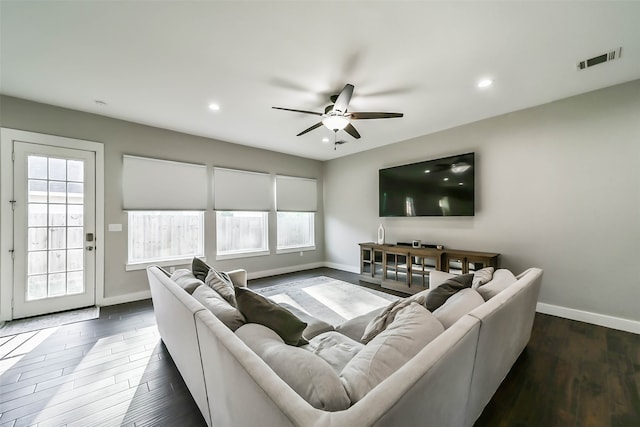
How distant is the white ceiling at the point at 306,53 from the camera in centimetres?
184

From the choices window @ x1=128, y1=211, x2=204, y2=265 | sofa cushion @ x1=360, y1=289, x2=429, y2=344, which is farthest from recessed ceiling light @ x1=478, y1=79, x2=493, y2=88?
window @ x1=128, y1=211, x2=204, y2=265

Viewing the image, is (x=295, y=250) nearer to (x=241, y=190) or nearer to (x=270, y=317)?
(x=241, y=190)

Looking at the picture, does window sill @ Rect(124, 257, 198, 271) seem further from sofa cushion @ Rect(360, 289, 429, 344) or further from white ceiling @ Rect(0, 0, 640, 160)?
sofa cushion @ Rect(360, 289, 429, 344)

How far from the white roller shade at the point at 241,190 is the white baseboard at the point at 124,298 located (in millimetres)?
1820

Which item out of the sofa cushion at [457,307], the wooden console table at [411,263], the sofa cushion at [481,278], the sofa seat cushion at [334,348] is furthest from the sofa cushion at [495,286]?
the wooden console table at [411,263]

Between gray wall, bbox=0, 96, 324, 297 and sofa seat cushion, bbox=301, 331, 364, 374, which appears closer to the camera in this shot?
sofa seat cushion, bbox=301, 331, 364, 374

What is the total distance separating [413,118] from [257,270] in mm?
4150

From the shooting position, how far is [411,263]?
13.9 feet

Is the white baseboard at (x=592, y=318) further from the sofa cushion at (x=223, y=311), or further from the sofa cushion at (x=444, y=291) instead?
the sofa cushion at (x=223, y=311)

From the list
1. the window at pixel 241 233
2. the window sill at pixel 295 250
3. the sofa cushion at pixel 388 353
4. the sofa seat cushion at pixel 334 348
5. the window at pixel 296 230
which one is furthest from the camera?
the window at pixel 296 230

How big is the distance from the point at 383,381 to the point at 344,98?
243 cm

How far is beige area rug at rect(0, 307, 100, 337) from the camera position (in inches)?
113

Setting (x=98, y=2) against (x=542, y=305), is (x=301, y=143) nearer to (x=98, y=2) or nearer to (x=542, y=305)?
(x=98, y=2)

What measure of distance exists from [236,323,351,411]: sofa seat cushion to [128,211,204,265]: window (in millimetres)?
3852
